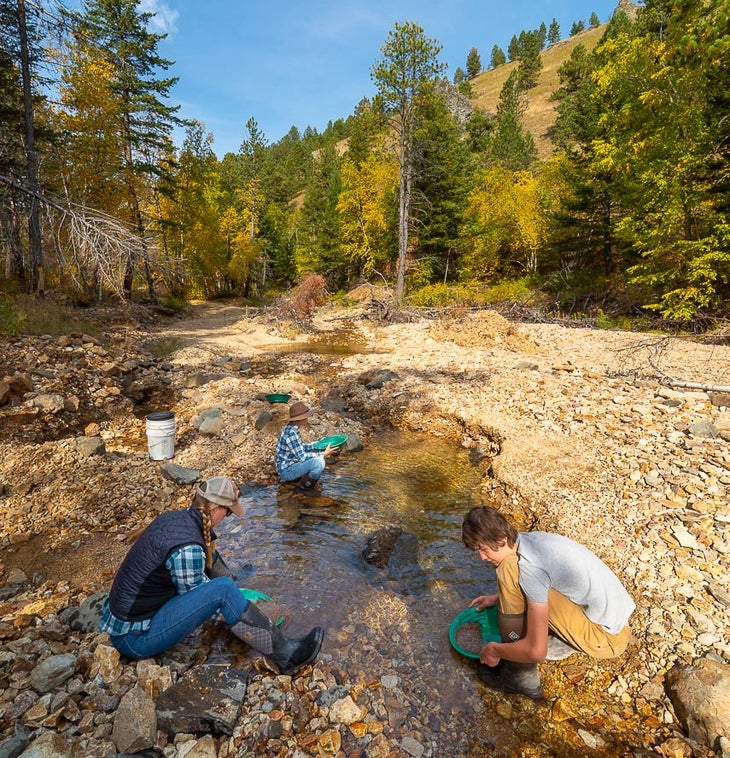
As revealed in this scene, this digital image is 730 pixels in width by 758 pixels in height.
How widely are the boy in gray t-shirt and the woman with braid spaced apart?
1646 millimetres

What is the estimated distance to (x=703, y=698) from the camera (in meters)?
2.78

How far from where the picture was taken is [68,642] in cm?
335

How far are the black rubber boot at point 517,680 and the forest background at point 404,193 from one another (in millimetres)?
6566

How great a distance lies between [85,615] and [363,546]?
2963 millimetres

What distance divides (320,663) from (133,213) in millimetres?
25260

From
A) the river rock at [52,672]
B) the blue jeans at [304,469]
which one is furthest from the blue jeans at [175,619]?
the blue jeans at [304,469]

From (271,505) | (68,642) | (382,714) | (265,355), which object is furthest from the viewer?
(265,355)

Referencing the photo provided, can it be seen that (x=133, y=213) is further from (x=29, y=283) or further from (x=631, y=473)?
(x=631, y=473)

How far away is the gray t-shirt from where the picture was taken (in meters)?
2.84

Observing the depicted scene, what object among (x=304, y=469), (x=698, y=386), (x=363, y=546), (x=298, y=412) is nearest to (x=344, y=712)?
(x=363, y=546)

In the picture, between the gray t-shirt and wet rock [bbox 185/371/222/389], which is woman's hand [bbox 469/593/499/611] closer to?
the gray t-shirt

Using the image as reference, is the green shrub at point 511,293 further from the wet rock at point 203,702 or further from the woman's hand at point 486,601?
the wet rock at point 203,702

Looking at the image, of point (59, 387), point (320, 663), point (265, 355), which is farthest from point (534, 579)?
point (265, 355)

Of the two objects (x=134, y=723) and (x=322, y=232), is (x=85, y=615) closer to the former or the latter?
(x=134, y=723)
